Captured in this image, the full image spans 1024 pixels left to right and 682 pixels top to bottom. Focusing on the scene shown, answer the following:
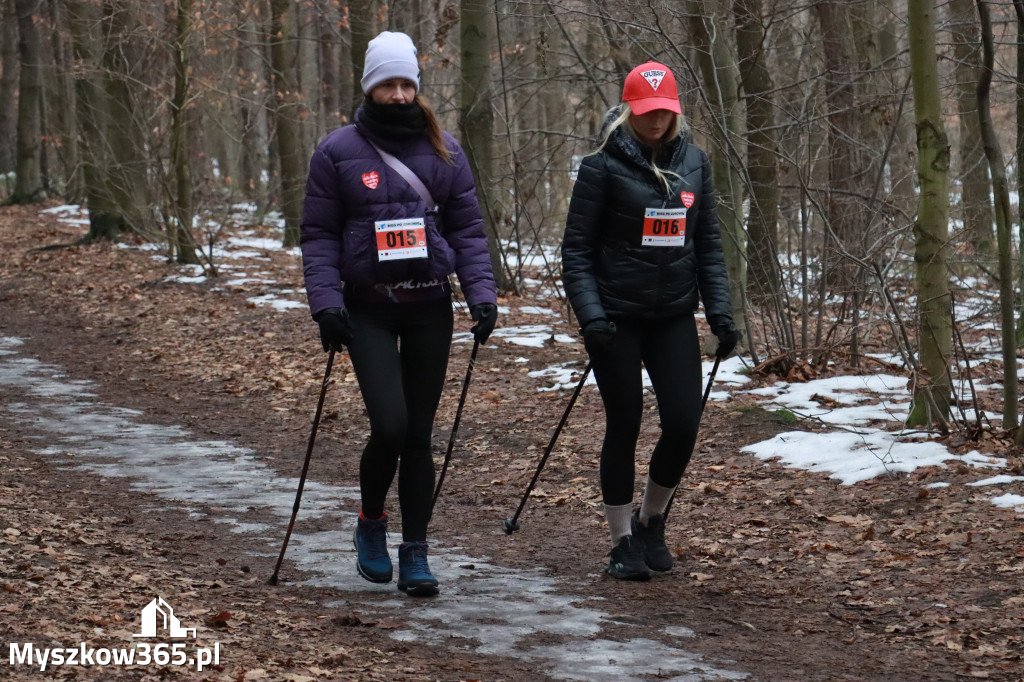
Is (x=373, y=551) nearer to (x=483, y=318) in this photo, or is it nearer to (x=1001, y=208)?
(x=483, y=318)

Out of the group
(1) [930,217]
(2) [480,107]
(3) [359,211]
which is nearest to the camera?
(3) [359,211]

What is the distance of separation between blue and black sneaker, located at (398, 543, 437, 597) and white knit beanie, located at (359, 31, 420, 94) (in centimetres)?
197

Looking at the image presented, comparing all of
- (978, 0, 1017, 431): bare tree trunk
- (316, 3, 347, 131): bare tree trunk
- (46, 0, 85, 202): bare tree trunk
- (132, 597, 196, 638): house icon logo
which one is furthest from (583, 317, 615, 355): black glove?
(46, 0, 85, 202): bare tree trunk

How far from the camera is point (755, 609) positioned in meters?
4.89

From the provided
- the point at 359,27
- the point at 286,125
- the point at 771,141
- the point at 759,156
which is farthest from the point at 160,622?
the point at 286,125

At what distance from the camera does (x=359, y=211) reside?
4695mm

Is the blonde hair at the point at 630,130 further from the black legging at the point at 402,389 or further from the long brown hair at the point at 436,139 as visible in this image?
the black legging at the point at 402,389

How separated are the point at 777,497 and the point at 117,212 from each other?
54.9 ft

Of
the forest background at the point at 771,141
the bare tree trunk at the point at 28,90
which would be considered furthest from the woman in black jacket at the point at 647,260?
the bare tree trunk at the point at 28,90

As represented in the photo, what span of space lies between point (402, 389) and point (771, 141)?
19.1 feet

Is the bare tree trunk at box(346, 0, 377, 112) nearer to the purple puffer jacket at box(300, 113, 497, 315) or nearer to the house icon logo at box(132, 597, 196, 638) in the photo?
the purple puffer jacket at box(300, 113, 497, 315)

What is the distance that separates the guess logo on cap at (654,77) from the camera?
485 centimetres

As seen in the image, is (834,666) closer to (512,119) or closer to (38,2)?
(512,119)

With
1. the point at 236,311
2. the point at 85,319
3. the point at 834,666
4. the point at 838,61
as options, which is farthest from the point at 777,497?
the point at 85,319
